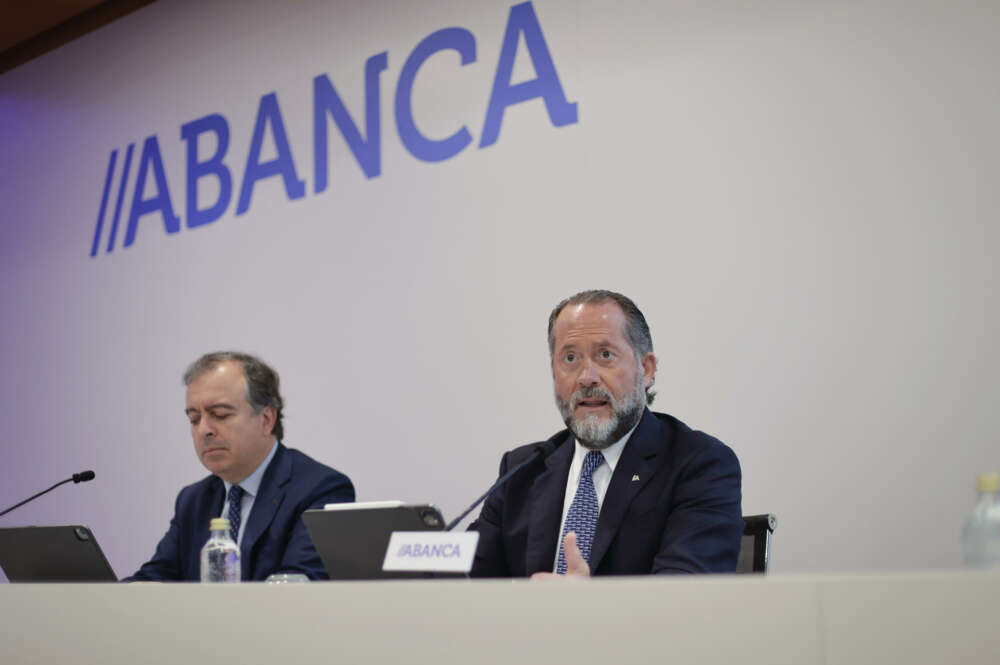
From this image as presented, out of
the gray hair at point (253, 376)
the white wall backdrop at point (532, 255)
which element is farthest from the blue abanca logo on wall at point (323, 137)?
the gray hair at point (253, 376)

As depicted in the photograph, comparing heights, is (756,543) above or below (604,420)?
below

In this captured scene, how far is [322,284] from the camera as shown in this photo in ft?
14.3

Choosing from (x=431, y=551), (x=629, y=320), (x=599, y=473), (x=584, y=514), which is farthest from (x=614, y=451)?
(x=431, y=551)

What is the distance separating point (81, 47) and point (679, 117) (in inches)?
136

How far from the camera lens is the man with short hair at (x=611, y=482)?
2396mm

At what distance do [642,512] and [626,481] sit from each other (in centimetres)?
9

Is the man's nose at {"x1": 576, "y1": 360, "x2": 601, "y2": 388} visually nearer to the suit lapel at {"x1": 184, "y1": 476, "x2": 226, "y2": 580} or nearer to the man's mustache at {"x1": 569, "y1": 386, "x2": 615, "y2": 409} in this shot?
the man's mustache at {"x1": 569, "y1": 386, "x2": 615, "y2": 409}

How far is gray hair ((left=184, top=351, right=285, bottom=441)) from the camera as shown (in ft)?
11.2

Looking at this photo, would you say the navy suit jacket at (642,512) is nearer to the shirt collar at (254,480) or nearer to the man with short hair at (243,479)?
the man with short hair at (243,479)

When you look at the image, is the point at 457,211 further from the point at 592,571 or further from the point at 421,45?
the point at 592,571

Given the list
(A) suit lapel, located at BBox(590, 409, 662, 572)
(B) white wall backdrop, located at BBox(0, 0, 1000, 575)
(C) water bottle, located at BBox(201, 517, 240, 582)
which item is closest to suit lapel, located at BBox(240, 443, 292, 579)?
(C) water bottle, located at BBox(201, 517, 240, 582)

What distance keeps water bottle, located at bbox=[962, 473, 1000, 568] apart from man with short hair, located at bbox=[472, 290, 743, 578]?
0.72m

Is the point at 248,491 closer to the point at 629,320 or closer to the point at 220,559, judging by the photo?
the point at 220,559

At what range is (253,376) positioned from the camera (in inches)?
136
